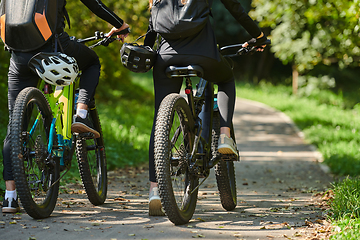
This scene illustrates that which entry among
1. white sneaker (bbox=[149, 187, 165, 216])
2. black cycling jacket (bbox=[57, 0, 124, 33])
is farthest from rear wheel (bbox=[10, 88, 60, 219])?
white sneaker (bbox=[149, 187, 165, 216])

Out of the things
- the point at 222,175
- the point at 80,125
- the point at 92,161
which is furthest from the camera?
the point at 92,161

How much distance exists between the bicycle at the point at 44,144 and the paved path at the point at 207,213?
20 centimetres

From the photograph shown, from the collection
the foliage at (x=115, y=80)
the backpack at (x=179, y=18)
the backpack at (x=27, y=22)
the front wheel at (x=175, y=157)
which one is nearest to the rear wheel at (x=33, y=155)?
the backpack at (x=27, y=22)

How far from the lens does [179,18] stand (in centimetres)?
348

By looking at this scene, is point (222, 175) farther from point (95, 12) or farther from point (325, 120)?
point (325, 120)

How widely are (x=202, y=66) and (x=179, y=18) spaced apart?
1.34ft

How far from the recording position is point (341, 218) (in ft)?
Result: 11.9

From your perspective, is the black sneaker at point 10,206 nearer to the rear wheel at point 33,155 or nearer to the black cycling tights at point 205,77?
the rear wheel at point 33,155

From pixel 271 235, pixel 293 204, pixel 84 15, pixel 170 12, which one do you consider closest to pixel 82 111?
pixel 170 12

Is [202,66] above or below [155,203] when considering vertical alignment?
above

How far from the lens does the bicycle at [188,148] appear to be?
3318 millimetres

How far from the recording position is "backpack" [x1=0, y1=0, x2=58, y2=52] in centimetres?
348

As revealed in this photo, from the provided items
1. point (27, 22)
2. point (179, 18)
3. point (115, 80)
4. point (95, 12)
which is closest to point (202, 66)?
point (179, 18)

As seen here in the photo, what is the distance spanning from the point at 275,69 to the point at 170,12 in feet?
88.3
